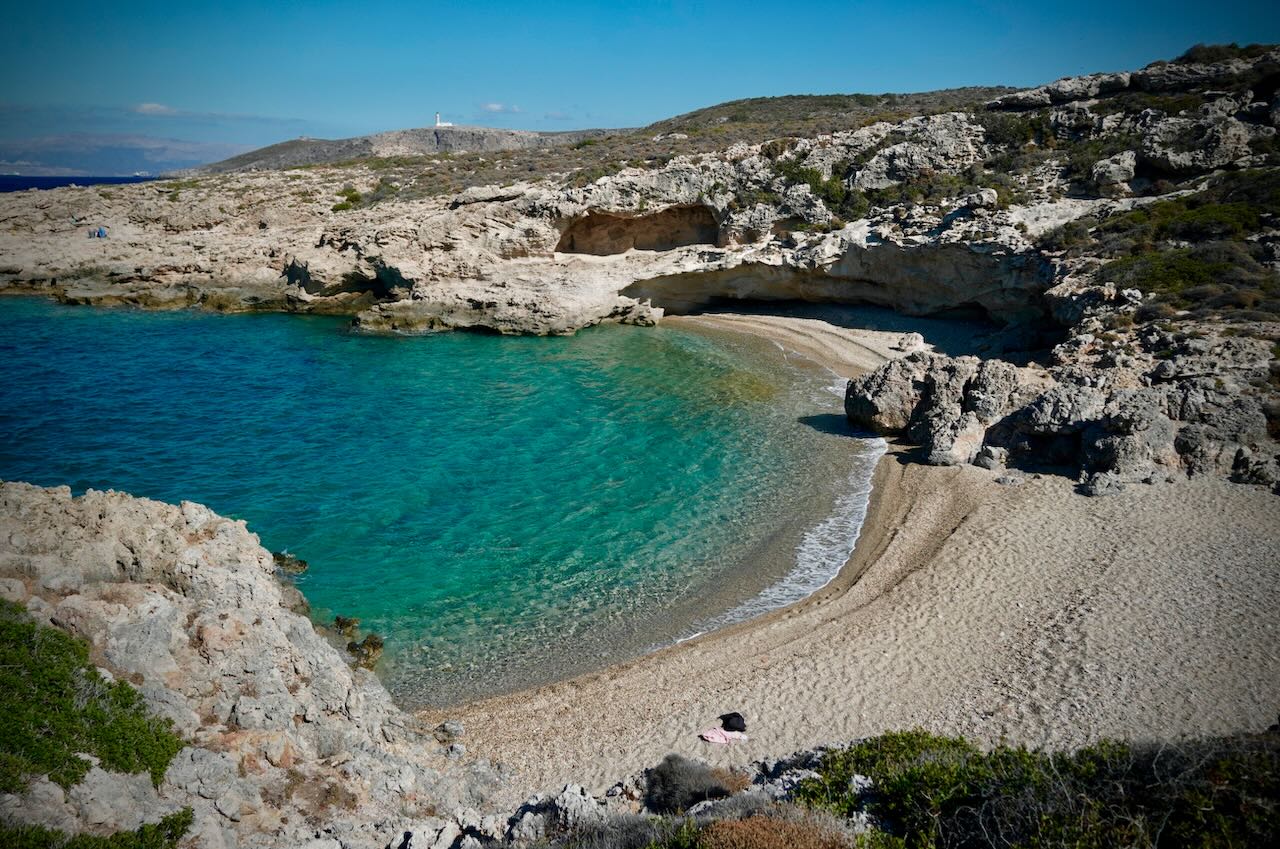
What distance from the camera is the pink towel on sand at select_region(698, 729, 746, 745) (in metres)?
10.0

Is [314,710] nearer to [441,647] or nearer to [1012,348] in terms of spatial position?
[441,647]

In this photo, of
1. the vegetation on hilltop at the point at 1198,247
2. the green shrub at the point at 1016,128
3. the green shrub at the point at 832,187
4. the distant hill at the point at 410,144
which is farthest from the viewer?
the distant hill at the point at 410,144

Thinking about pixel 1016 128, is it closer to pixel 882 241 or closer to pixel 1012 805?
pixel 882 241

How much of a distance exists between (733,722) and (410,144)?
11144 cm

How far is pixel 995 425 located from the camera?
778 inches

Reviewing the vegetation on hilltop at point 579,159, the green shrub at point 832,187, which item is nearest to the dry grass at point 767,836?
the green shrub at point 832,187

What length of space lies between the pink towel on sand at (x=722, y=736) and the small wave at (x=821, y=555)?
268 centimetres

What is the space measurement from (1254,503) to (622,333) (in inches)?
981

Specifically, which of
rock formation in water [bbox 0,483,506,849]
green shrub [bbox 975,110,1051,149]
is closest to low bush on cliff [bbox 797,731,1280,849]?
rock formation in water [bbox 0,483,506,849]

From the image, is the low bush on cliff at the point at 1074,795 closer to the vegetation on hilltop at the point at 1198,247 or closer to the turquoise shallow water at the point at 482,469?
the turquoise shallow water at the point at 482,469

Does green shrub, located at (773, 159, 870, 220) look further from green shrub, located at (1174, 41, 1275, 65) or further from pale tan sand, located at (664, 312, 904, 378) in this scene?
green shrub, located at (1174, 41, 1275, 65)

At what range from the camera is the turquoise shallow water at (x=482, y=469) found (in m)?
13.5

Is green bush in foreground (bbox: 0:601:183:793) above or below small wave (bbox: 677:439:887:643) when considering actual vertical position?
above

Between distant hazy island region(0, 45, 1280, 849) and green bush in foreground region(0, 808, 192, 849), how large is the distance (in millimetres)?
49
